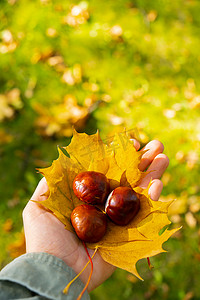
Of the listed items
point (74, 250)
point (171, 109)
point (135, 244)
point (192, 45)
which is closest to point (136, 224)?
point (135, 244)

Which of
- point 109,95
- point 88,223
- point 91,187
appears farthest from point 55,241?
point 109,95

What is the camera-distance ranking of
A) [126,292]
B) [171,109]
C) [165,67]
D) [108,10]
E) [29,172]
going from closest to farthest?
[126,292], [29,172], [171,109], [165,67], [108,10]

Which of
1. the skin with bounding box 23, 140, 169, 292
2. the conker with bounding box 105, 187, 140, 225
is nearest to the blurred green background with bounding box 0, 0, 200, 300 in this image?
the skin with bounding box 23, 140, 169, 292

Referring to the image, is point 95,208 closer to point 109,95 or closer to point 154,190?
point 154,190

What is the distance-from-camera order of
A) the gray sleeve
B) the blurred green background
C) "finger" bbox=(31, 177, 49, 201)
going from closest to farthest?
the gray sleeve < "finger" bbox=(31, 177, 49, 201) < the blurred green background

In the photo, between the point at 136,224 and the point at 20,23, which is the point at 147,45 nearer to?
the point at 20,23

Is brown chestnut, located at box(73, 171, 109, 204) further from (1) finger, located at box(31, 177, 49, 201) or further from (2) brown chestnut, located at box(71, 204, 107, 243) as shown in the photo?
(1) finger, located at box(31, 177, 49, 201)
